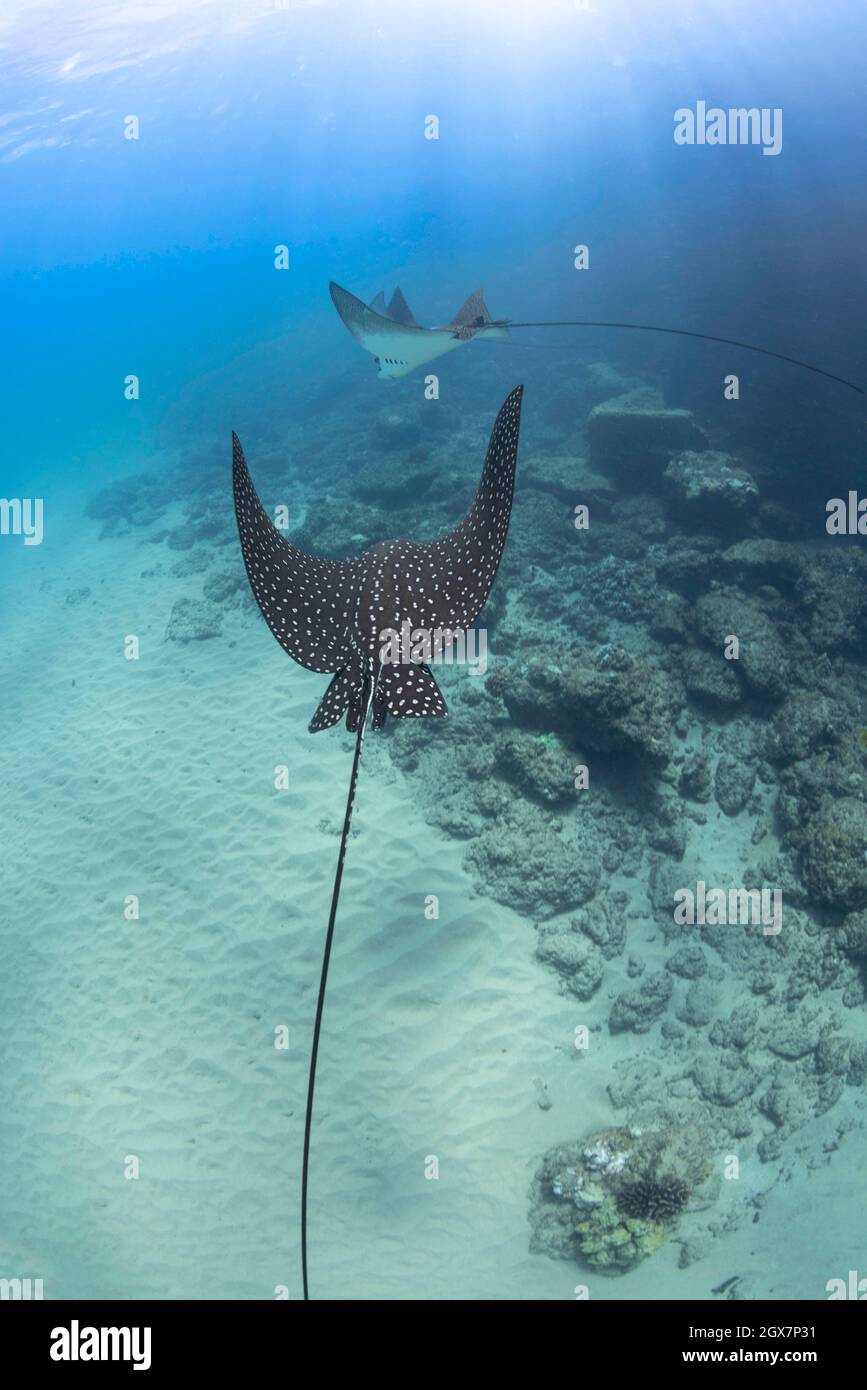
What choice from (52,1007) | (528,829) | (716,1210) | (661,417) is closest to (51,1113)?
(52,1007)

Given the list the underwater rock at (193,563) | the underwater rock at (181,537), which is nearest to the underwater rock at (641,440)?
the underwater rock at (193,563)

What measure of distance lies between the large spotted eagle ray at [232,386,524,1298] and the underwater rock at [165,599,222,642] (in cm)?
792

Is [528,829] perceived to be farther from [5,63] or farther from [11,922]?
[5,63]

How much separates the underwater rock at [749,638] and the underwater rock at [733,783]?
122cm

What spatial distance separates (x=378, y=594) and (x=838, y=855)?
557 cm

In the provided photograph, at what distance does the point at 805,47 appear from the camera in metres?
38.8

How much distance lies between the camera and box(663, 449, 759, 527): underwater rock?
12078 mm

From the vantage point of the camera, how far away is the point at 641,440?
14.9 metres

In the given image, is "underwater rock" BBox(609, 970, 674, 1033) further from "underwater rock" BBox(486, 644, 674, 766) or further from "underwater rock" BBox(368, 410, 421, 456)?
"underwater rock" BBox(368, 410, 421, 456)

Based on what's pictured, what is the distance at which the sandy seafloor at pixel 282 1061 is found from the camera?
496 cm

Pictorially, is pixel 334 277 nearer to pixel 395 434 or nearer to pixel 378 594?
pixel 395 434

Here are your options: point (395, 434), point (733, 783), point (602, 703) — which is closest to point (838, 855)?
point (733, 783)

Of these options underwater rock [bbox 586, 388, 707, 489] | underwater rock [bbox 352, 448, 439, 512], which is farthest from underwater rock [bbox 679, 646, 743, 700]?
underwater rock [bbox 352, 448, 439, 512]
